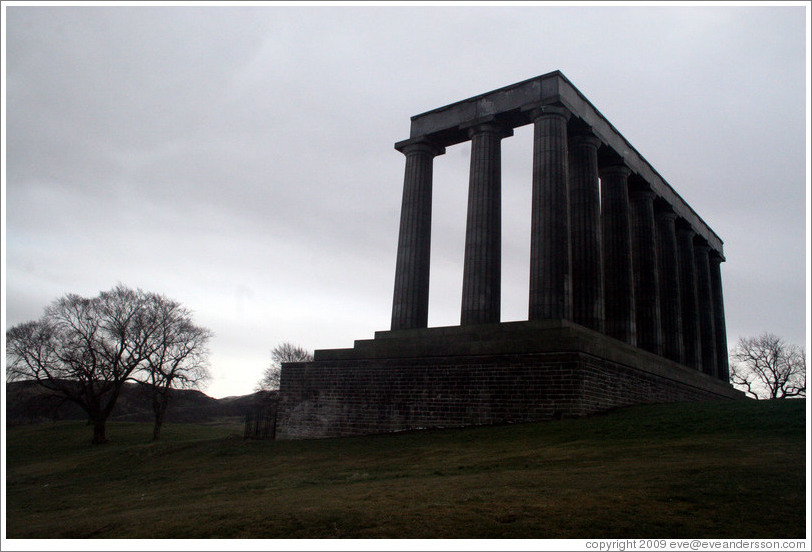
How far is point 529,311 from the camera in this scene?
81.6ft

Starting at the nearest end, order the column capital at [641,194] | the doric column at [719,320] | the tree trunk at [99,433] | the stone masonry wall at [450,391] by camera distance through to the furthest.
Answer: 1. the stone masonry wall at [450,391]
2. the column capital at [641,194]
3. the doric column at [719,320]
4. the tree trunk at [99,433]

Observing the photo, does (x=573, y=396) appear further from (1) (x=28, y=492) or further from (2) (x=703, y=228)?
(2) (x=703, y=228)


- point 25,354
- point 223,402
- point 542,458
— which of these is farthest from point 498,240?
point 223,402

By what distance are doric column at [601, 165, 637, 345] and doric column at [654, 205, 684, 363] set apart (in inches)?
295

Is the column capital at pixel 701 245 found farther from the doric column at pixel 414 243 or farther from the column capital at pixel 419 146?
the doric column at pixel 414 243

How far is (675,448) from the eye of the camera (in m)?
13.8

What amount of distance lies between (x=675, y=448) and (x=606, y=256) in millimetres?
18895

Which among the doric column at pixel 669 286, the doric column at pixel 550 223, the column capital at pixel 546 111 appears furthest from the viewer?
the doric column at pixel 669 286

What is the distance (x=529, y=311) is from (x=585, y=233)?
5.62 meters

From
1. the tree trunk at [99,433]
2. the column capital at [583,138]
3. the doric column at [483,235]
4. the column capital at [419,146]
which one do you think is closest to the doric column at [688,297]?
the column capital at [583,138]

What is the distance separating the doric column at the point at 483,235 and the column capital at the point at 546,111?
2.10 m

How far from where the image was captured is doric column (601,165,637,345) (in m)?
29.6

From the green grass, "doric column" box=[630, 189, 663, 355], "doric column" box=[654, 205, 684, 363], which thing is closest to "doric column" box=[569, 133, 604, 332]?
the green grass

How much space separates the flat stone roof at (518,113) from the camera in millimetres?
28062
